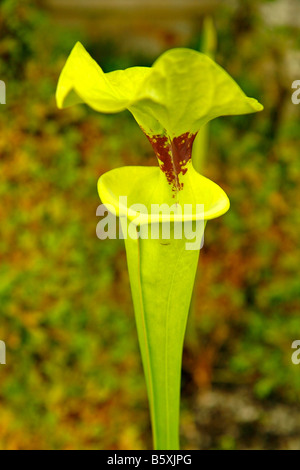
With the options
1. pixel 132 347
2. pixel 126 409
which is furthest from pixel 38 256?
pixel 126 409

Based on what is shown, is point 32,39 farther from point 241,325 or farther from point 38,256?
point 241,325

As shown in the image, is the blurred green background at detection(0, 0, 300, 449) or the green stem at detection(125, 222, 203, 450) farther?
the blurred green background at detection(0, 0, 300, 449)

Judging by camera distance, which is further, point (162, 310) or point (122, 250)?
point (122, 250)

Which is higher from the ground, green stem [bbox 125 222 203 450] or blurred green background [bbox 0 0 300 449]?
blurred green background [bbox 0 0 300 449]

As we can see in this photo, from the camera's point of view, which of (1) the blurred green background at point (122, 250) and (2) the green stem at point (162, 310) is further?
(1) the blurred green background at point (122, 250)

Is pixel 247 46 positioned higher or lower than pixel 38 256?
higher

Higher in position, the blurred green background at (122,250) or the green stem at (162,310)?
the blurred green background at (122,250)

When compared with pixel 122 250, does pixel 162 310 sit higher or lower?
lower
